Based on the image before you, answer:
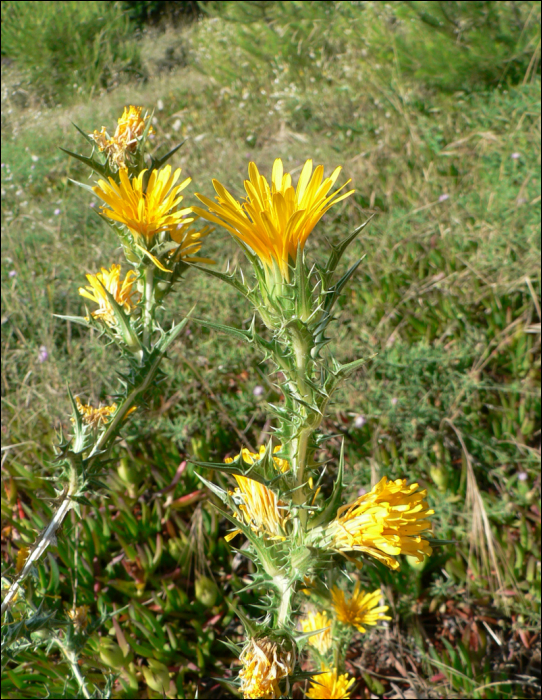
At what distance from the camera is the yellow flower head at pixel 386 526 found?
2.49 ft

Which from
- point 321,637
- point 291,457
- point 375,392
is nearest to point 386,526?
→ point 291,457

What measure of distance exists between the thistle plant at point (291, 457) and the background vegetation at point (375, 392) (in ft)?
0.81

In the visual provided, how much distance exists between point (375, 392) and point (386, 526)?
1.85 metres

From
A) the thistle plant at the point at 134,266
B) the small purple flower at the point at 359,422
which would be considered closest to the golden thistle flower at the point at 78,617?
the thistle plant at the point at 134,266

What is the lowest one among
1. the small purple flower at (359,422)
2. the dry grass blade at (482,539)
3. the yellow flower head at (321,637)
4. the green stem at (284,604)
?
the dry grass blade at (482,539)

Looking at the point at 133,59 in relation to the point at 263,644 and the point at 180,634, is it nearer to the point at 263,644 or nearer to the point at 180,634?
the point at 180,634

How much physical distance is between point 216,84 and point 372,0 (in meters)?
2.39

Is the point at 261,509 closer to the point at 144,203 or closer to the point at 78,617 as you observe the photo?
the point at 144,203

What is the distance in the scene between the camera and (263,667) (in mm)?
788

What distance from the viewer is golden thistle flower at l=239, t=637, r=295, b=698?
0.79 m

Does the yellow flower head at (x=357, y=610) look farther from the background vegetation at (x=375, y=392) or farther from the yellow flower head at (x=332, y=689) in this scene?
the background vegetation at (x=375, y=392)

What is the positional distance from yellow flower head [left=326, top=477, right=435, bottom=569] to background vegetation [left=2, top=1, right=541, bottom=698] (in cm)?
31

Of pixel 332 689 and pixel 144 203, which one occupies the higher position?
pixel 144 203

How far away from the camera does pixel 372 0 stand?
20.0ft
